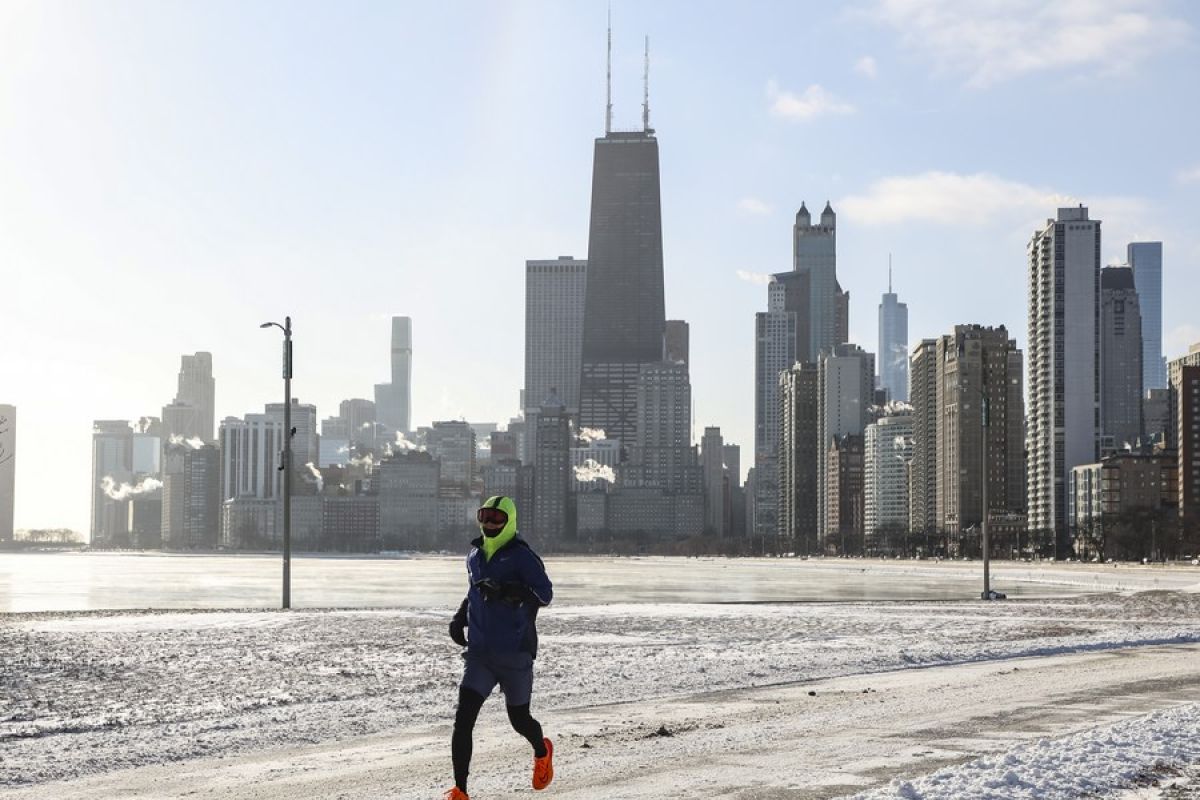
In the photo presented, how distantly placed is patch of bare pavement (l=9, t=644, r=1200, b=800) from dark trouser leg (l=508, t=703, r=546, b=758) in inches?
19.2

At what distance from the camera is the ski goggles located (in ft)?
36.0

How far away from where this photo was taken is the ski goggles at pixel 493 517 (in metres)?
11.0

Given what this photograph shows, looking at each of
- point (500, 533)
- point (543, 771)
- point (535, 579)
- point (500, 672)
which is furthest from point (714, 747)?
point (500, 533)

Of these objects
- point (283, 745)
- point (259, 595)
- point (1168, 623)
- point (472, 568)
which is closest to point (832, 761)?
point (472, 568)

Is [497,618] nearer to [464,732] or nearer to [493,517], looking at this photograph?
[493,517]

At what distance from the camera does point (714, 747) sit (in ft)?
45.9

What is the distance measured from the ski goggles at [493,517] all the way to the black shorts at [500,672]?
0.97m

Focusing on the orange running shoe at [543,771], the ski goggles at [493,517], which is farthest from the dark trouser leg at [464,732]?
the ski goggles at [493,517]

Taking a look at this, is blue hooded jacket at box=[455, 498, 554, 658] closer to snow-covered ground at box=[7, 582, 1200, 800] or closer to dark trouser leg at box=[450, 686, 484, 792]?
dark trouser leg at box=[450, 686, 484, 792]

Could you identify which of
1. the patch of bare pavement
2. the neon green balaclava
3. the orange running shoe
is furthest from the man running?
the patch of bare pavement

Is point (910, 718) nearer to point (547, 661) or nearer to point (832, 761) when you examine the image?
point (832, 761)

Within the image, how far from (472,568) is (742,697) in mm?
8626

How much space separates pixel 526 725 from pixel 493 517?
1648 mm

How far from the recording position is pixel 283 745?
14758 millimetres
